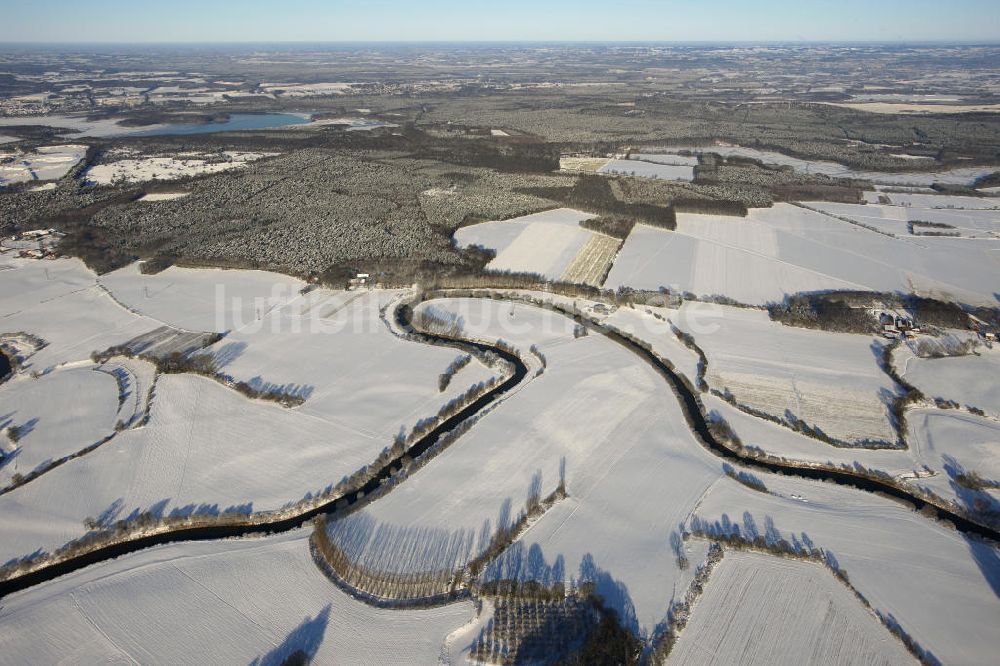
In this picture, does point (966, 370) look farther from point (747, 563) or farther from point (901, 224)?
point (901, 224)

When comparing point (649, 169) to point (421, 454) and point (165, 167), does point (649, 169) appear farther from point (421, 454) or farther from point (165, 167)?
point (165, 167)

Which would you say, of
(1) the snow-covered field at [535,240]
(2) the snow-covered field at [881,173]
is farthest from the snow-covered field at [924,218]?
(1) the snow-covered field at [535,240]

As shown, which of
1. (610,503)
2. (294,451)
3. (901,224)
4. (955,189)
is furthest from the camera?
(955,189)

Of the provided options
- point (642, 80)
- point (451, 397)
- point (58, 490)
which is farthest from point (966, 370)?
point (642, 80)

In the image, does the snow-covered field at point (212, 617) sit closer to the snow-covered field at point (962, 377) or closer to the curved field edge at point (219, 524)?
the curved field edge at point (219, 524)

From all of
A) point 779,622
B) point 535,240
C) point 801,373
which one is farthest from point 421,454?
point 535,240

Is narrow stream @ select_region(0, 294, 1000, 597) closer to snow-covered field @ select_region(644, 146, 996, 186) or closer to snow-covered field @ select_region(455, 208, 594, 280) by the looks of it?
snow-covered field @ select_region(455, 208, 594, 280)
